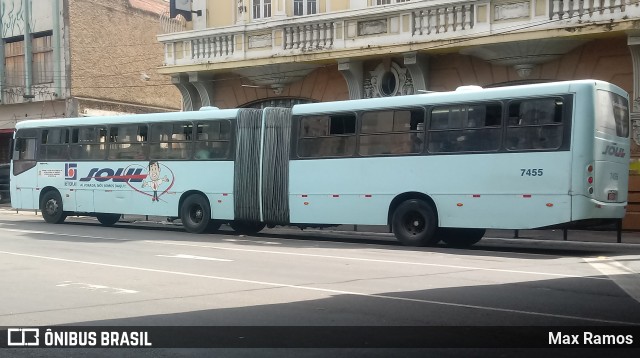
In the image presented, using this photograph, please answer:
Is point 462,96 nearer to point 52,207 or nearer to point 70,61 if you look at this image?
point 52,207


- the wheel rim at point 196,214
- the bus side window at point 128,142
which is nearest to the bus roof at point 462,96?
the wheel rim at point 196,214

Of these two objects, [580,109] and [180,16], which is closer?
[580,109]

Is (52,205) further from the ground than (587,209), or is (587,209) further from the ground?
(587,209)

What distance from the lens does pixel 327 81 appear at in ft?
82.6

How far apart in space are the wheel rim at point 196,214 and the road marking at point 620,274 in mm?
10424

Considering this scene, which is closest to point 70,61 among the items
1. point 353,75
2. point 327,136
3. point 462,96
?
point 353,75

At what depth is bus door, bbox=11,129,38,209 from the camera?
25.1m

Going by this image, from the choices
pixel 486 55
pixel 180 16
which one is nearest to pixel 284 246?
pixel 486 55

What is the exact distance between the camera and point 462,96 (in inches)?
657

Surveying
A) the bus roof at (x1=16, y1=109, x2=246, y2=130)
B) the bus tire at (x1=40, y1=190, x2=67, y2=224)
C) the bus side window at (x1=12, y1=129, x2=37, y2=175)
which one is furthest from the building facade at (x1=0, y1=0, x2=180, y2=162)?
the bus tire at (x1=40, y1=190, x2=67, y2=224)

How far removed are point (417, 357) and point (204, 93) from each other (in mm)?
22060

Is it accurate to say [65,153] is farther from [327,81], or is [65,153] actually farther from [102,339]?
[102,339]

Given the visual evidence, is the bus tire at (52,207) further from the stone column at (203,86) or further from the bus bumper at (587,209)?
the bus bumper at (587,209)

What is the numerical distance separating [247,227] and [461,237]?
21.5 feet
